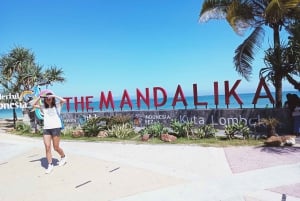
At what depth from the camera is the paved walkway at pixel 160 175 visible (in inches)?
218

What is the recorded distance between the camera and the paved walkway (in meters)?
5.55

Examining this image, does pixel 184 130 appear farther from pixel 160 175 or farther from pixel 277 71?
pixel 160 175

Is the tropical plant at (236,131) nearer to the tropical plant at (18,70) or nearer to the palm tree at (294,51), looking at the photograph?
the palm tree at (294,51)

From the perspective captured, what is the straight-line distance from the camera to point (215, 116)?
13.7 m

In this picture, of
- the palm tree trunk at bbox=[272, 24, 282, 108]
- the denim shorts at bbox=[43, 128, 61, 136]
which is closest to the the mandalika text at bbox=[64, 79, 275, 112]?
the palm tree trunk at bbox=[272, 24, 282, 108]

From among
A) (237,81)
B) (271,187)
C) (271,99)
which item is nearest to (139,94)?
(237,81)

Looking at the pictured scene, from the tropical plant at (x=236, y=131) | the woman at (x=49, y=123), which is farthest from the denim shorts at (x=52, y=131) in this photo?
the tropical plant at (x=236, y=131)

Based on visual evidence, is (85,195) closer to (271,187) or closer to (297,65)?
(271,187)

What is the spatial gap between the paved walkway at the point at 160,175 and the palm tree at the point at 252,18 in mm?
4546

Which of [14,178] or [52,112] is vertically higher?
[52,112]

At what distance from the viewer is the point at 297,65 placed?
1071cm

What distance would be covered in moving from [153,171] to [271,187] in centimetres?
258

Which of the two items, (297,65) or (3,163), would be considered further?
(297,65)

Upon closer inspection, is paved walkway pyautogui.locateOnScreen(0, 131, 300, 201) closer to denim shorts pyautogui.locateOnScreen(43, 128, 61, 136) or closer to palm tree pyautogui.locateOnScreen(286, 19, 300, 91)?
Result: denim shorts pyautogui.locateOnScreen(43, 128, 61, 136)
